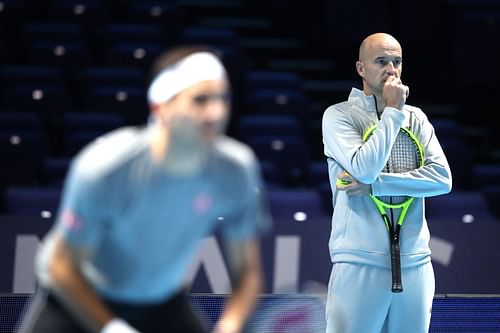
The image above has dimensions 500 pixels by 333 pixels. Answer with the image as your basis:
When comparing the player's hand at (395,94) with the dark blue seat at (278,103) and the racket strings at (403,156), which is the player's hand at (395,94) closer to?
the racket strings at (403,156)

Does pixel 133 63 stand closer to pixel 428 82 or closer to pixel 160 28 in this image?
pixel 160 28

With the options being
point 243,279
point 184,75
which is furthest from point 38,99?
point 184,75

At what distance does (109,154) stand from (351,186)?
6.85 ft

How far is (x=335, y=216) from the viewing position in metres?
4.89

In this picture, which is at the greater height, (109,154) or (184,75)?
(184,75)

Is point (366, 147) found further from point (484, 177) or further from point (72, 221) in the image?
point (484, 177)

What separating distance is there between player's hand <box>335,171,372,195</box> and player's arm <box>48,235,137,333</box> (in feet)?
6.73

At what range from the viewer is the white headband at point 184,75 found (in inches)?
112

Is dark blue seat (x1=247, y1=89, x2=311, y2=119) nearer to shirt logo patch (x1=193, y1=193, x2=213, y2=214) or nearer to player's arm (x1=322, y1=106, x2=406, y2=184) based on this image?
player's arm (x1=322, y1=106, x2=406, y2=184)

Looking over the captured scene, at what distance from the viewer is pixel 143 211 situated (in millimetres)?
2898

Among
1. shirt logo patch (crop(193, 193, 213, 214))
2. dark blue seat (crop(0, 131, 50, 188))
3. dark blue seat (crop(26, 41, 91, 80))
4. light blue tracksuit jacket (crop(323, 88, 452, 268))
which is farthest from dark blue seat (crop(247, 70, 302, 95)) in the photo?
shirt logo patch (crop(193, 193, 213, 214))

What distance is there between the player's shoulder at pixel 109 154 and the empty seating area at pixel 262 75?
455 cm

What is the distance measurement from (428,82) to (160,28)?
286cm

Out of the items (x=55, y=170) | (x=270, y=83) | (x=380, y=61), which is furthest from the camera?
(x=270, y=83)
